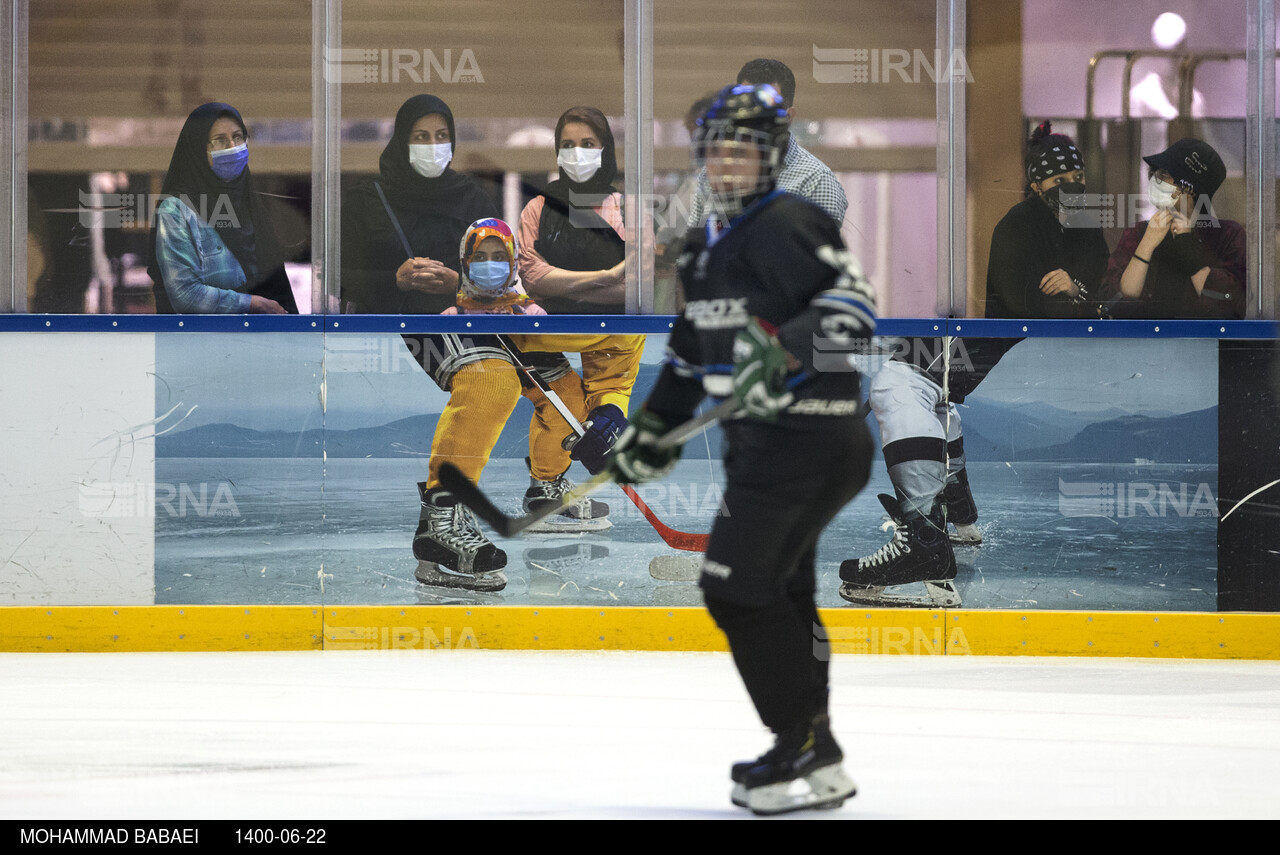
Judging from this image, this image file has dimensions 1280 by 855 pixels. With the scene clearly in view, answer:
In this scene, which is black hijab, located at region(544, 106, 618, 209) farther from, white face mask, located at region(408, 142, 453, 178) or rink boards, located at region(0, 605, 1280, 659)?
rink boards, located at region(0, 605, 1280, 659)

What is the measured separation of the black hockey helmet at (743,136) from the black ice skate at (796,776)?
1136mm

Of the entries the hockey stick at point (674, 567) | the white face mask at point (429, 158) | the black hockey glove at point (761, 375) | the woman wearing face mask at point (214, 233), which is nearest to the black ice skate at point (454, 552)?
the hockey stick at point (674, 567)

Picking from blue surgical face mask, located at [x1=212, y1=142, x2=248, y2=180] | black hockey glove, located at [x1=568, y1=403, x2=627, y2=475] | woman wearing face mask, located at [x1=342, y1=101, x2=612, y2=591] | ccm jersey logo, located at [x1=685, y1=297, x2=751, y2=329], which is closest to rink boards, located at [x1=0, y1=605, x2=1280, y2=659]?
woman wearing face mask, located at [x1=342, y1=101, x2=612, y2=591]

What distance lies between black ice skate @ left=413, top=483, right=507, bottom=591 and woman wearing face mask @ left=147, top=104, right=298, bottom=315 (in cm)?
100

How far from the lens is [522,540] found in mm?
5082

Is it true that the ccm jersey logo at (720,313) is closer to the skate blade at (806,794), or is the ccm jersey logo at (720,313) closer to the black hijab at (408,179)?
the skate blade at (806,794)

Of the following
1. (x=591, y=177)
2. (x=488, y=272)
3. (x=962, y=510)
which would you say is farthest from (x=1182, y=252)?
(x=488, y=272)

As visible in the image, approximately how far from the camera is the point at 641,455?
2.84 metres

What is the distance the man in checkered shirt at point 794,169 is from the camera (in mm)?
5027

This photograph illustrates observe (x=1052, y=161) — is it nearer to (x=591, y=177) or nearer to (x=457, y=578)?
(x=591, y=177)

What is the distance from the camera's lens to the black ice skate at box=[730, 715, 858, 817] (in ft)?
8.84

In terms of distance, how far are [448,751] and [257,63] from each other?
9.93 ft

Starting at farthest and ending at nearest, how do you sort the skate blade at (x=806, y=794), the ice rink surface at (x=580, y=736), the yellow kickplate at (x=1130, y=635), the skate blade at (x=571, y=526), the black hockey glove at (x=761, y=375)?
the skate blade at (x=571, y=526)
the yellow kickplate at (x=1130, y=635)
the ice rink surface at (x=580, y=736)
the skate blade at (x=806, y=794)
the black hockey glove at (x=761, y=375)

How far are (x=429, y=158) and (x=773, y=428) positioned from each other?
9.47 ft
